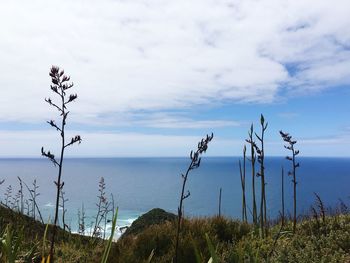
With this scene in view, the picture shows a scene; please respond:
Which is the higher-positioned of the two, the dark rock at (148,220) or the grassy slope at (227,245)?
the grassy slope at (227,245)

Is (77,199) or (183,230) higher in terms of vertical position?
(183,230)

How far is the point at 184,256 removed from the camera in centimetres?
664

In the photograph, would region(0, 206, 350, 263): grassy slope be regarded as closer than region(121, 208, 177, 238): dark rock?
Yes

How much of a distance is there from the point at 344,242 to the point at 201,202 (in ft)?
464

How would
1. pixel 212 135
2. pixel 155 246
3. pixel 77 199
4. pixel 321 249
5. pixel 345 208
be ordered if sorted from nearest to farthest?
pixel 212 135 < pixel 321 249 < pixel 155 246 < pixel 345 208 < pixel 77 199

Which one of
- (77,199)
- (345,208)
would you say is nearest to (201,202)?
(77,199)

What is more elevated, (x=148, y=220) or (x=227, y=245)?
(x=227, y=245)

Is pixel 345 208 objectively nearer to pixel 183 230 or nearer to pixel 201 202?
pixel 183 230

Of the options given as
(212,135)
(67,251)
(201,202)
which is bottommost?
(201,202)

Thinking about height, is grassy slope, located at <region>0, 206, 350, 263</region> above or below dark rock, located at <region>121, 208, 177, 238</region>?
above

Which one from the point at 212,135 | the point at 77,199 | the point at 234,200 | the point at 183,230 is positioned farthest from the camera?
the point at 234,200

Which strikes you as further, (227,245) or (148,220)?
(148,220)

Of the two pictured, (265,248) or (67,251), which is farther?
(67,251)

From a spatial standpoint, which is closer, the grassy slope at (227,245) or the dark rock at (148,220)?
the grassy slope at (227,245)
